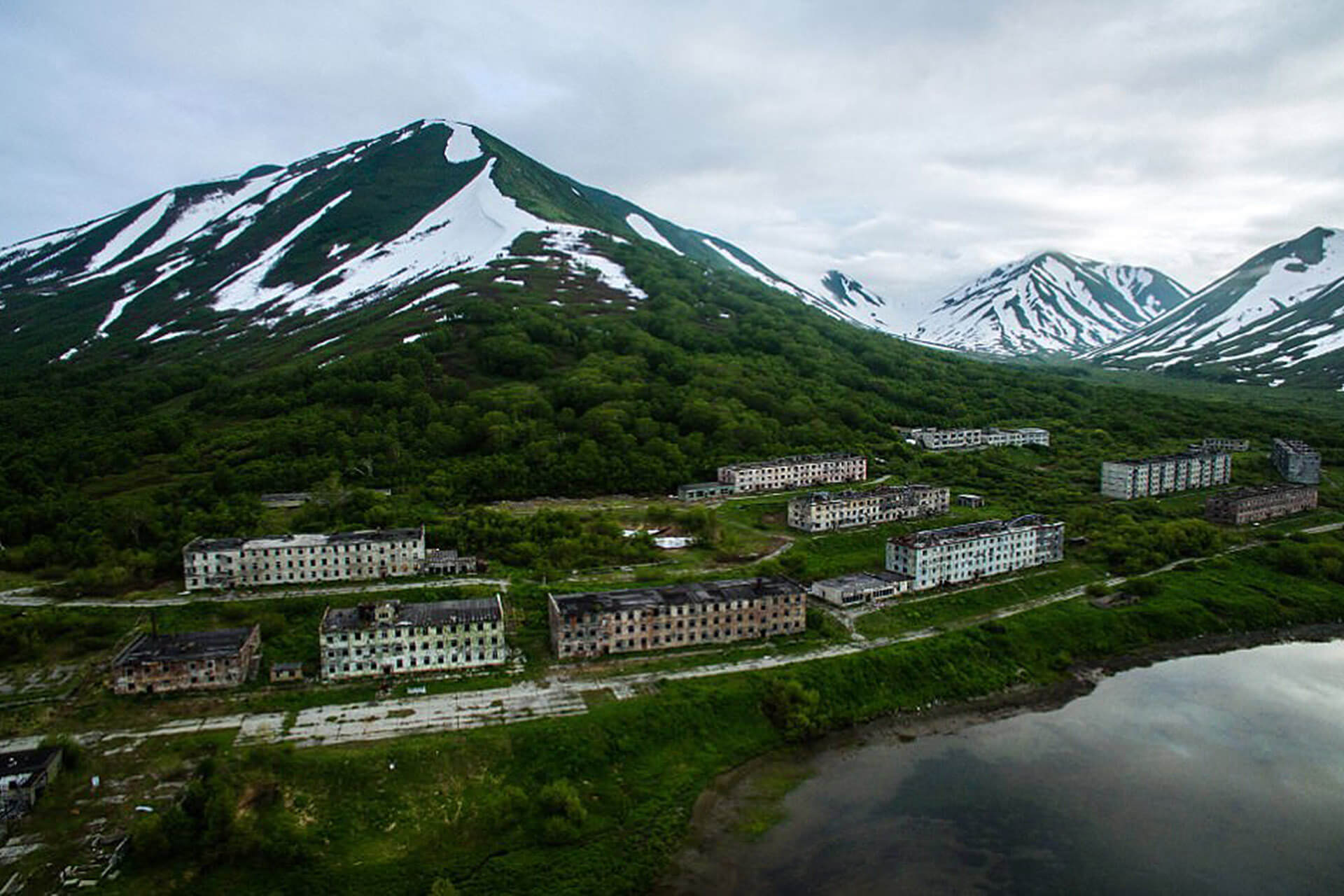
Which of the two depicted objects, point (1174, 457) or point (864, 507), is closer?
point (864, 507)

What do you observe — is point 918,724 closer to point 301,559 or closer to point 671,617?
point 671,617

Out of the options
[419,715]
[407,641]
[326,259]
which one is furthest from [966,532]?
[326,259]

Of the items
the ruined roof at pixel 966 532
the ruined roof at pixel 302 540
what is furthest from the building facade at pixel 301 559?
the ruined roof at pixel 966 532

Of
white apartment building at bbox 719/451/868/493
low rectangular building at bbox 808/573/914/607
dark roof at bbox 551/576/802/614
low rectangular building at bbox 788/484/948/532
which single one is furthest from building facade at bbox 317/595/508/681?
white apartment building at bbox 719/451/868/493

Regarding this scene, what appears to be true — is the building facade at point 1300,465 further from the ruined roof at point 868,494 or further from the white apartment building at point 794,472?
the white apartment building at point 794,472

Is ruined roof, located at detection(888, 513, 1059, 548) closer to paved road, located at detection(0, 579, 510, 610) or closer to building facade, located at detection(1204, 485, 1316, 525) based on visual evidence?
building facade, located at detection(1204, 485, 1316, 525)
